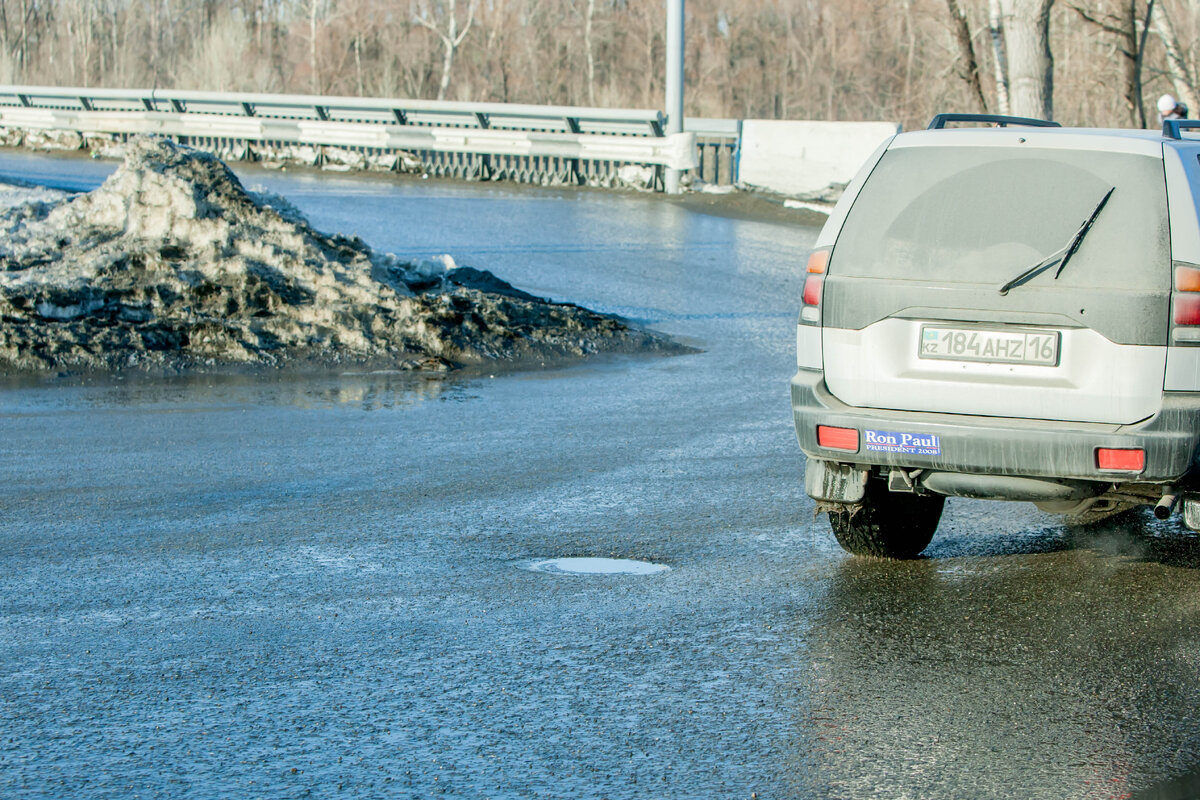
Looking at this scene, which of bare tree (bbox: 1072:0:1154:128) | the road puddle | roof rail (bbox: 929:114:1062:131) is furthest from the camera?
bare tree (bbox: 1072:0:1154:128)

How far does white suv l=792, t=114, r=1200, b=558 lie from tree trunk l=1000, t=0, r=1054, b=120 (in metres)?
16.4

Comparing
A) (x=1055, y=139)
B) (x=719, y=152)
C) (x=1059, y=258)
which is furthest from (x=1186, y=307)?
(x=719, y=152)

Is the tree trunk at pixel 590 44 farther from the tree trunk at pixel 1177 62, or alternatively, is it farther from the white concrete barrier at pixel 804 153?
the white concrete barrier at pixel 804 153

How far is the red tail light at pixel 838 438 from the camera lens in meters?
5.43

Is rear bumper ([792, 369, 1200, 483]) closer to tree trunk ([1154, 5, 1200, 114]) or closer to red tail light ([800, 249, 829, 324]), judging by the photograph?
red tail light ([800, 249, 829, 324])

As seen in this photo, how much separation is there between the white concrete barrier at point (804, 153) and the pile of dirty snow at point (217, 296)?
10433 millimetres

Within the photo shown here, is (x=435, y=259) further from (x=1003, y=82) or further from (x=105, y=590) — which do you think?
(x=1003, y=82)

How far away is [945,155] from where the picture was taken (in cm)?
550

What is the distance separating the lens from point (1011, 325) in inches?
202

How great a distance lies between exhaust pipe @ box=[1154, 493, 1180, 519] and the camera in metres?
5.13

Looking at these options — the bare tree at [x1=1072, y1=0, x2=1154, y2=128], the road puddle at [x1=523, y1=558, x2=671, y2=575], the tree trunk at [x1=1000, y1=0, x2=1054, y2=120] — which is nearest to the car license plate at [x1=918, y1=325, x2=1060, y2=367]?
the road puddle at [x1=523, y1=558, x2=671, y2=575]

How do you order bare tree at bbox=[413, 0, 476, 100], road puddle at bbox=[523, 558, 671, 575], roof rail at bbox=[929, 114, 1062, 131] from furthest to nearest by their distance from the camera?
bare tree at bbox=[413, 0, 476, 100] → roof rail at bbox=[929, 114, 1062, 131] → road puddle at bbox=[523, 558, 671, 575]

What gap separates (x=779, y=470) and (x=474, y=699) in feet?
11.9

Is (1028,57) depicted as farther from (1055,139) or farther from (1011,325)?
(1011,325)
